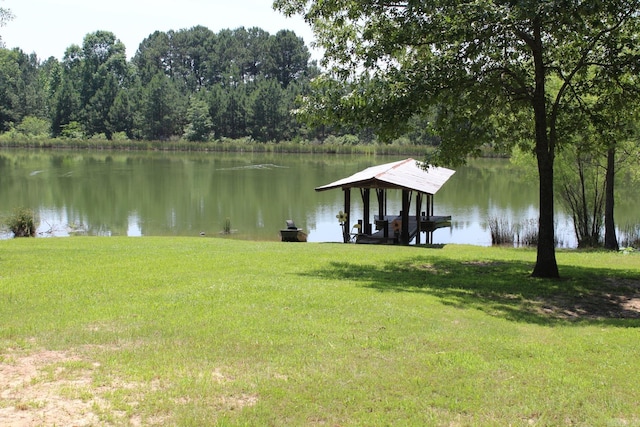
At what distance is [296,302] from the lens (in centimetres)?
915

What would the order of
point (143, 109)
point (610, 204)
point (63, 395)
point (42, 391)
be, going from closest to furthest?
point (63, 395) → point (42, 391) → point (610, 204) → point (143, 109)

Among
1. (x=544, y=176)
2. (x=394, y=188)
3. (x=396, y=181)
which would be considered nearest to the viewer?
(x=544, y=176)

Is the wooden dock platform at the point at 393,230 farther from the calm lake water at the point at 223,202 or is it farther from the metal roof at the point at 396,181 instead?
the metal roof at the point at 396,181

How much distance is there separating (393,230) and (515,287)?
13.7m

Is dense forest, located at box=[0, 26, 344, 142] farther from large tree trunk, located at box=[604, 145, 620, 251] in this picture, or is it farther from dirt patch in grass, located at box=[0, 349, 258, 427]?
dirt patch in grass, located at box=[0, 349, 258, 427]

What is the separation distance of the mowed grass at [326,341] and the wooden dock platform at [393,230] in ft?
33.7

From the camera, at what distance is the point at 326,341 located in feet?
23.5

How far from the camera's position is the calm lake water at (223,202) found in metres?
28.7

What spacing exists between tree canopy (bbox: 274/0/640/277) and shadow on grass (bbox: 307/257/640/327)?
98 centimetres

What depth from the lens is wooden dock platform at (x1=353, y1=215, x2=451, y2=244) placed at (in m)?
23.4

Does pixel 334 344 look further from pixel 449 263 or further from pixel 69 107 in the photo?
pixel 69 107

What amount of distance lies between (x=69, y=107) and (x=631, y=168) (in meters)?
100

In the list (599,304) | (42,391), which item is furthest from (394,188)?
(42,391)

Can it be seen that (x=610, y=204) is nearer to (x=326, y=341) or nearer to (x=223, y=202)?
(x=326, y=341)
